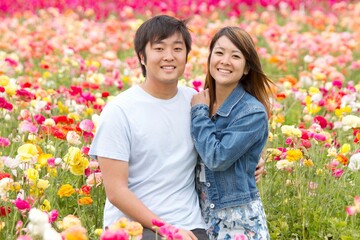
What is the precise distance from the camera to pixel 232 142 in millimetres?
2975

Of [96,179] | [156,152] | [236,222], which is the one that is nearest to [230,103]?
[156,152]

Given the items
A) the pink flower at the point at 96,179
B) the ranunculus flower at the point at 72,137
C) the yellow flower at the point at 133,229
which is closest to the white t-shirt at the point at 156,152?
the pink flower at the point at 96,179

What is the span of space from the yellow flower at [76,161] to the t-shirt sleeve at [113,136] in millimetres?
303

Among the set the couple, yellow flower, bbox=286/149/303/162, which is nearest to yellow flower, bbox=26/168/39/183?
the couple

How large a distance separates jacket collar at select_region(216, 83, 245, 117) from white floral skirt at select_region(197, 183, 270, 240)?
0.98 ft

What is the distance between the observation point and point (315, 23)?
9.55 meters

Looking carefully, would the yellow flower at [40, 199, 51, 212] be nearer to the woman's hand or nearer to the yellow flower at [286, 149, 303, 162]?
the woman's hand

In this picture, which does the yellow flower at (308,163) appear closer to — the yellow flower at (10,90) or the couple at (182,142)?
the couple at (182,142)

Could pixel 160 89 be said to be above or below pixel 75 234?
above

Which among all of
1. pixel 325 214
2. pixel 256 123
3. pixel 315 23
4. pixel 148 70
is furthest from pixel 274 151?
pixel 315 23

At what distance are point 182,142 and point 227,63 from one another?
35 centimetres

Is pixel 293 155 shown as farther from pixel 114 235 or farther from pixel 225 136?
pixel 114 235

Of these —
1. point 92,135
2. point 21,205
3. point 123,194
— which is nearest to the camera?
point 21,205

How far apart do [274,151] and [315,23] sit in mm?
6158
